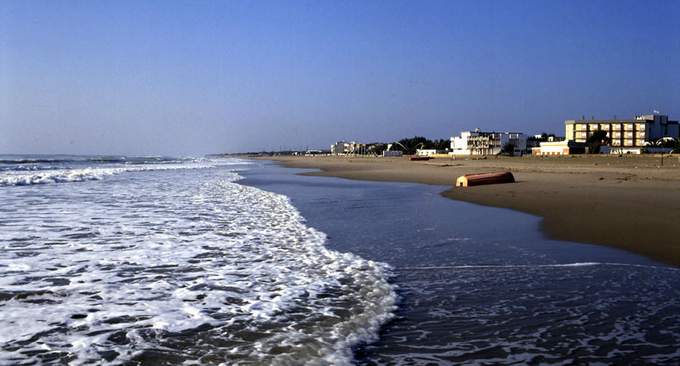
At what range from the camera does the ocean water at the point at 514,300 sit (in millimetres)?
3859

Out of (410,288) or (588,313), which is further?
(410,288)

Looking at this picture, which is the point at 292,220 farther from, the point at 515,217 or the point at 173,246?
the point at 515,217

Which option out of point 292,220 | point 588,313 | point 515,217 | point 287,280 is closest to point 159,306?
point 287,280

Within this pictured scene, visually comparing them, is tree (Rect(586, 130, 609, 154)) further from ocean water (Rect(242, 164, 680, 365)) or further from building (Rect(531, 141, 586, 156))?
ocean water (Rect(242, 164, 680, 365))

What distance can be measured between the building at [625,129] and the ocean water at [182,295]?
120 m

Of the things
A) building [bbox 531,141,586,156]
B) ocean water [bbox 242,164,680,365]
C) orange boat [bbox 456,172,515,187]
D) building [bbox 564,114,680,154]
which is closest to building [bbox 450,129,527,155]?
building [bbox 564,114,680,154]

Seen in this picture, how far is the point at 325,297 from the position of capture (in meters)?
5.47

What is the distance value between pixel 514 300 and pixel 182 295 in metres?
3.19

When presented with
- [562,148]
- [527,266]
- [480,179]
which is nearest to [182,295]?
[527,266]

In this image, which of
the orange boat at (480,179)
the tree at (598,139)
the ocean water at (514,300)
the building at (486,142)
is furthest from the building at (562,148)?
the ocean water at (514,300)

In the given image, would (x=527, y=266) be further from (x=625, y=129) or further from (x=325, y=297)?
(x=625, y=129)

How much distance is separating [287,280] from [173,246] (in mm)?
2695

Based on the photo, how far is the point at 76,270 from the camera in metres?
6.41

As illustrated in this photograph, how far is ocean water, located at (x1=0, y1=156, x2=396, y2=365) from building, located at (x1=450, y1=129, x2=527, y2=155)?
113557 mm
